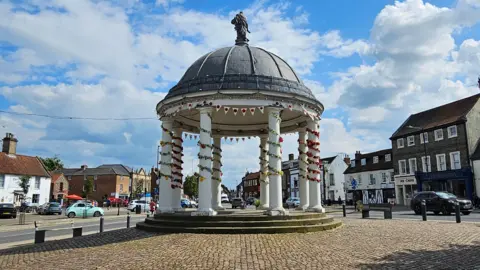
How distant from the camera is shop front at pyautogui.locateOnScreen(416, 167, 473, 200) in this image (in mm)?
36825

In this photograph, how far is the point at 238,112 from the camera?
16.6 meters

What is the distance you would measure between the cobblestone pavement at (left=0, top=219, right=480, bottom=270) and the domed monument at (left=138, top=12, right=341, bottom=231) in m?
2.11

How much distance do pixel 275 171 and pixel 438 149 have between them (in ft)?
112

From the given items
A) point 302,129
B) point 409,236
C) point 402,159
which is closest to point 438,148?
point 402,159

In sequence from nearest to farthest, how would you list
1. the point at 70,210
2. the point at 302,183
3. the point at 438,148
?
1. the point at 302,183
2. the point at 70,210
3. the point at 438,148

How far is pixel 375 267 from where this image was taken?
7.77m

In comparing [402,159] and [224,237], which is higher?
[402,159]

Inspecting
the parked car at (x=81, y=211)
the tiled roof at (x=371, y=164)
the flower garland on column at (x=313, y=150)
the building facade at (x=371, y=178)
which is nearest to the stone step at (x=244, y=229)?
the flower garland on column at (x=313, y=150)

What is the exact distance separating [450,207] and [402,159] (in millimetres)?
22838

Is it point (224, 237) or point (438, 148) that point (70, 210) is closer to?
point (224, 237)

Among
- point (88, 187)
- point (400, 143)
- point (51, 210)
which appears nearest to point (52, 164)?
point (88, 187)

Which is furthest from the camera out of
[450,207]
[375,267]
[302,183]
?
[450,207]

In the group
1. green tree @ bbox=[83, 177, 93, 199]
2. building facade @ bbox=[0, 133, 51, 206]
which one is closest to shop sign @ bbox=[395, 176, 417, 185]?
building facade @ bbox=[0, 133, 51, 206]

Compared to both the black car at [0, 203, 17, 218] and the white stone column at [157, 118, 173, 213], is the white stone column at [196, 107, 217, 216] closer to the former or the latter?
the white stone column at [157, 118, 173, 213]
